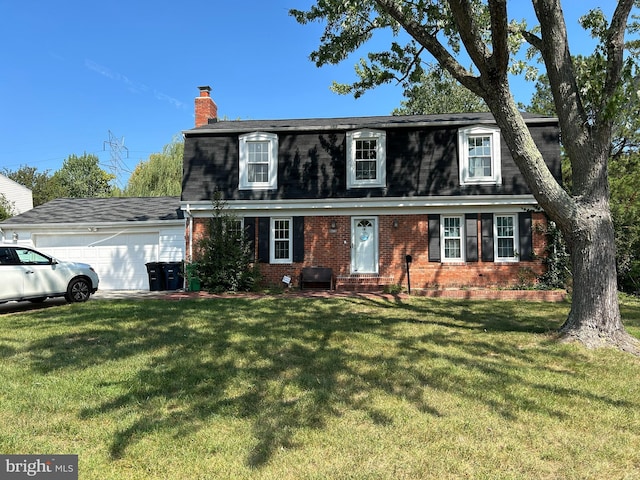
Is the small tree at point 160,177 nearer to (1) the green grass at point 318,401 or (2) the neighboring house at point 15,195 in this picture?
(2) the neighboring house at point 15,195

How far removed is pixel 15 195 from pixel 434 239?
30556 mm

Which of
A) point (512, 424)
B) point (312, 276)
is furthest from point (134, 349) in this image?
point (312, 276)

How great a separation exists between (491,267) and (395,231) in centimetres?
341

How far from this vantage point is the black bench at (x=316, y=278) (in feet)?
46.1

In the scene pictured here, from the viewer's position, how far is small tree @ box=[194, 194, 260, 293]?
13.2 meters

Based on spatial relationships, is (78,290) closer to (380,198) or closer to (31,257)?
(31,257)

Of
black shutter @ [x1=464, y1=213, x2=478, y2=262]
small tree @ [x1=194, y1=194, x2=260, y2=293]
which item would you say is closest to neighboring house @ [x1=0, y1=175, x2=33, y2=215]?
small tree @ [x1=194, y1=194, x2=260, y2=293]

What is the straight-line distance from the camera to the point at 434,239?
14.2m

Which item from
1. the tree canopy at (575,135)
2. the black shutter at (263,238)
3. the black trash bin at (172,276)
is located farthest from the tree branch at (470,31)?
the black trash bin at (172,276)

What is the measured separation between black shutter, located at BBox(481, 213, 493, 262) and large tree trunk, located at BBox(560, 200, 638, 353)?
734 cm

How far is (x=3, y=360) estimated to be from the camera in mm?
5832

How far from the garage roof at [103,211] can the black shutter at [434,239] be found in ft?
30.6

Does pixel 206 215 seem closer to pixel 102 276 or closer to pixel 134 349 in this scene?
pixel 102 276

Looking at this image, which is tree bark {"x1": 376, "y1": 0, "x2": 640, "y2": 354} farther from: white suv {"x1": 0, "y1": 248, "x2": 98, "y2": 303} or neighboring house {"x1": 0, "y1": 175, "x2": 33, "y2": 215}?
neighboring house {"x1": 0, "y1": 175, "x2": 33, "y2": 215}
